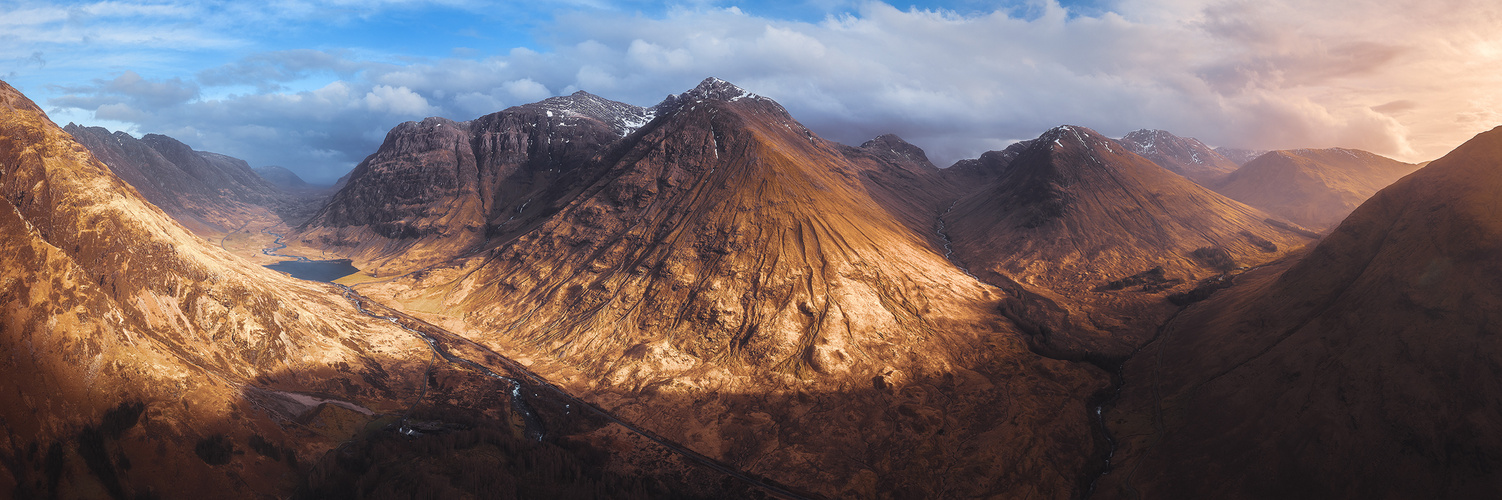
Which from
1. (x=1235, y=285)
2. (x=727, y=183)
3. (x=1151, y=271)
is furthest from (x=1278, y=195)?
(x=727, y=183)

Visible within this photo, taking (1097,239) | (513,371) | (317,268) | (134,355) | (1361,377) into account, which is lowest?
A: (513,371)

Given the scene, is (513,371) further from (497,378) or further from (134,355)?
(134,355)

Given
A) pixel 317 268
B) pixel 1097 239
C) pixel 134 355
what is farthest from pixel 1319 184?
pixel 317 268

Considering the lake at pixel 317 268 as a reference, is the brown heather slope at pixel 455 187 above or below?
above

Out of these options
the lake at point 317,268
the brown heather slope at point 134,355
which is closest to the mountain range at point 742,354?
the brown heather slope at point 134,355

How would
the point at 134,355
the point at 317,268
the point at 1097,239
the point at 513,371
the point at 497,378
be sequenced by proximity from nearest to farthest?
the point at 134,355, the point at 497,378, the point at 513,371, the point at 1097,239, the point at 317,268

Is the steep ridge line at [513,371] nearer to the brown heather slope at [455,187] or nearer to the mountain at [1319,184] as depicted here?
the brown heather slope at [455,187]

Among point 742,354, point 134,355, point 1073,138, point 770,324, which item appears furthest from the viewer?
point 1073,138
